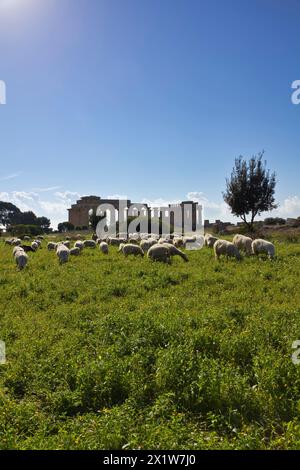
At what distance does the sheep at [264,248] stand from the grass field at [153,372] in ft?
25.4

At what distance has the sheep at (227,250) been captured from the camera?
2123cm

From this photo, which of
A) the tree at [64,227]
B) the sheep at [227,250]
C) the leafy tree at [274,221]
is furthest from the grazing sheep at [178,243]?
the tree at [64,227]

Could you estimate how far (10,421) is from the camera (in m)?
5.87

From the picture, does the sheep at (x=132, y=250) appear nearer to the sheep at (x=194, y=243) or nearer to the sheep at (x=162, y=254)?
the sheep at (x=162, y=254)

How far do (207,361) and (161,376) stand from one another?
1007mm

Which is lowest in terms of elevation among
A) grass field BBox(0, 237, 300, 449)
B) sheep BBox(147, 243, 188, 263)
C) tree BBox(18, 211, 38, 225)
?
grass field BBox(0, 237, 300, 449)

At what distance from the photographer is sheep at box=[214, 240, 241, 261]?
21.2 meters

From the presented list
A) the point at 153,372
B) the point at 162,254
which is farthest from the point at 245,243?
the point at 153,372

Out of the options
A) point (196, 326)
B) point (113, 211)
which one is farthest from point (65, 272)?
point (113, 211)

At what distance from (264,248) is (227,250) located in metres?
2.15

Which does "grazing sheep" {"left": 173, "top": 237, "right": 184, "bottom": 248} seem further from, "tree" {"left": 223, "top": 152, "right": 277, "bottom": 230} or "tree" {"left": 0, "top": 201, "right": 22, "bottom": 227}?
"tree" {"left": 0, "top": 201, "right": 22, "bottom": 227}

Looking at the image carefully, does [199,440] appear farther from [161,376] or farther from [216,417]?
[161,376]

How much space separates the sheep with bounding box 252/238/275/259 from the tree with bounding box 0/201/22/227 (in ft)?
360

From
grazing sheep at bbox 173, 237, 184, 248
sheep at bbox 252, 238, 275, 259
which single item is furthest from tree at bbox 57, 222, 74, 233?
sheep at bbox 252, 238, 275, 259
